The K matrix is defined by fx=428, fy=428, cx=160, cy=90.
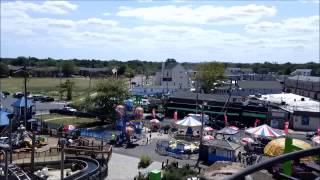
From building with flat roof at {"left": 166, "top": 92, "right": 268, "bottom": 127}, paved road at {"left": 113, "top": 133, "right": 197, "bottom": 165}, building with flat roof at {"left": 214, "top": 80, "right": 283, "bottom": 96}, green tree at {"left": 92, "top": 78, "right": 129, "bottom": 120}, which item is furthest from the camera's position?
building with flat roof at {"left": 214, "top": 80, "right": 283, "bottom": 96}

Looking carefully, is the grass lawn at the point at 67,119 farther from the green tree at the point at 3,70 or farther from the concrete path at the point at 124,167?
the green tree at the point at 3,70

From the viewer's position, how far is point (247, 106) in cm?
5200

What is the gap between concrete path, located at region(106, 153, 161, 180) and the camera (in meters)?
27.6

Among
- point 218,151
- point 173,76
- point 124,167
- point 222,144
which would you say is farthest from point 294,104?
point 173,76

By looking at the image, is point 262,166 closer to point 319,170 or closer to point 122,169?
point 319,170

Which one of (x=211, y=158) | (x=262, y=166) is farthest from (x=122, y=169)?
(x=262, y=166)

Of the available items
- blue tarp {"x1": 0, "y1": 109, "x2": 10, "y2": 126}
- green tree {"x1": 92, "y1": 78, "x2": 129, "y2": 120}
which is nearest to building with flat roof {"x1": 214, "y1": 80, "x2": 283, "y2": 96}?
green tree {"x1": 92, "y1": 78, "x2": 129, "y2": 120}

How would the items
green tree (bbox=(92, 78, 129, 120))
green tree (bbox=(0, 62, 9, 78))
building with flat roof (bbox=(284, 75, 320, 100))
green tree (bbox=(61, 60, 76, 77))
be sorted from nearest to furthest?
1. green tree (bbox=(92, 78, 129, 120))
2. building with flat roof (bbox=(284, 75, 320, 100))
3. green tree (bbox=(0, 62, 9, 78))
4. green tree (bbox=(61, 60, 76, 77))

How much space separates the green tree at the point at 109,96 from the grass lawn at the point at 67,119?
2.57 m

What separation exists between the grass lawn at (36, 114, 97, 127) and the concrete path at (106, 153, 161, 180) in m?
17.9

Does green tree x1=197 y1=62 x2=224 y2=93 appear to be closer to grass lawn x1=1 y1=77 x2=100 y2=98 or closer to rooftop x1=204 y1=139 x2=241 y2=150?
grass lawn x1=1 y1=77 x2=100 y2=98

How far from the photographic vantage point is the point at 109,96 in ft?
168

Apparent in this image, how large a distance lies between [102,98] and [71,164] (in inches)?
837

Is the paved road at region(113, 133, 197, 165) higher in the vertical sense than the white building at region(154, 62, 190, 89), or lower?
lower
